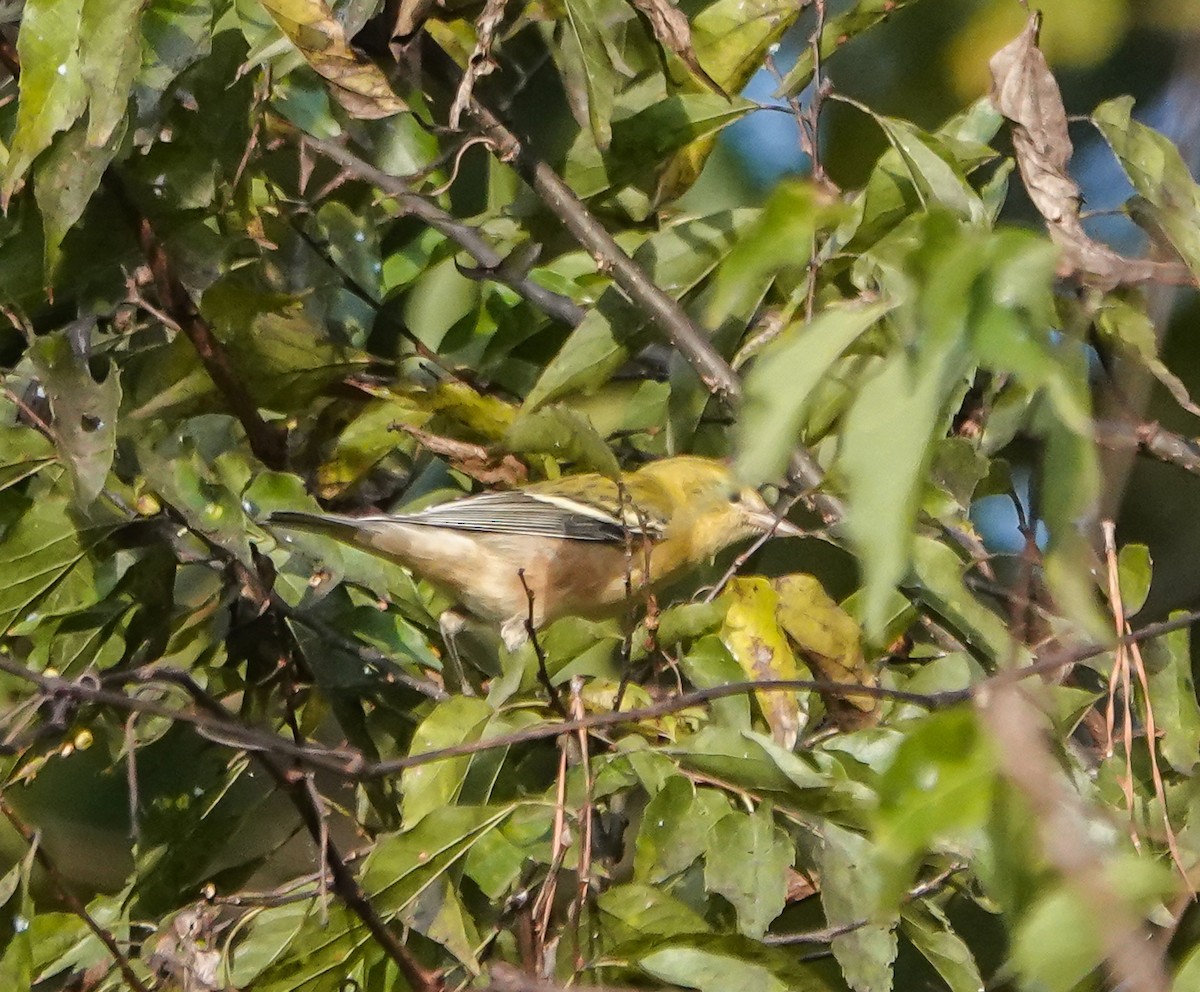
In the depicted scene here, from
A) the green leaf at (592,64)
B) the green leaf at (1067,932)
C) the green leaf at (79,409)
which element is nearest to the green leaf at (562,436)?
the green leaf at (592,64)

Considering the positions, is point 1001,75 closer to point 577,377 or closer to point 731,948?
point 577,377

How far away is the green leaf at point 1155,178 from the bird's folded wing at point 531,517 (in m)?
1.11

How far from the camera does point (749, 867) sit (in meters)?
1.90

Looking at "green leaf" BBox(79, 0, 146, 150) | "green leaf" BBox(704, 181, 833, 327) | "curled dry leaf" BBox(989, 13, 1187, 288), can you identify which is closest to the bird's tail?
"green leaf" BBox(79, 0, 146, 150)

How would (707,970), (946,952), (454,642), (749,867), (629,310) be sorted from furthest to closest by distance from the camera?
(454,642) < (629,310) < (946,952) < (749,867) < (707,970)

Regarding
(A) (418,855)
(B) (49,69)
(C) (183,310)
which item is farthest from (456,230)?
(A) (418,855)

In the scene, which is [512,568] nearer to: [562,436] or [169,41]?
[562,436]

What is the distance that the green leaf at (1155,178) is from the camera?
225cm

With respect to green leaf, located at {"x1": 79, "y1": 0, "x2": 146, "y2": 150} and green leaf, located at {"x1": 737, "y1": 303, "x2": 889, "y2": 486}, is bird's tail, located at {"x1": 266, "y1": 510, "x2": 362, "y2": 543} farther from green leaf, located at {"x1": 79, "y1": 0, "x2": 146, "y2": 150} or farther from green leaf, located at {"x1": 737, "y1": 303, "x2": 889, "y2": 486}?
green leaf, located at {"x1": 737, "y1": 303, "x2": 889, "y2": 486}

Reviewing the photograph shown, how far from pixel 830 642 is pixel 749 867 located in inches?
25.2

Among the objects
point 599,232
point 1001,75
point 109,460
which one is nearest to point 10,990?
point 109,460

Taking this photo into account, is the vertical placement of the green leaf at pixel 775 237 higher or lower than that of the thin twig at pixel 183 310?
higher

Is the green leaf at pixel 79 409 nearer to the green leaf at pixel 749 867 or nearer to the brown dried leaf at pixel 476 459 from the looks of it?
the brown dried leaf at pixel 476 459

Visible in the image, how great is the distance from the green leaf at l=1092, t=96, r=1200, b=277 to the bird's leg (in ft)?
4.45
